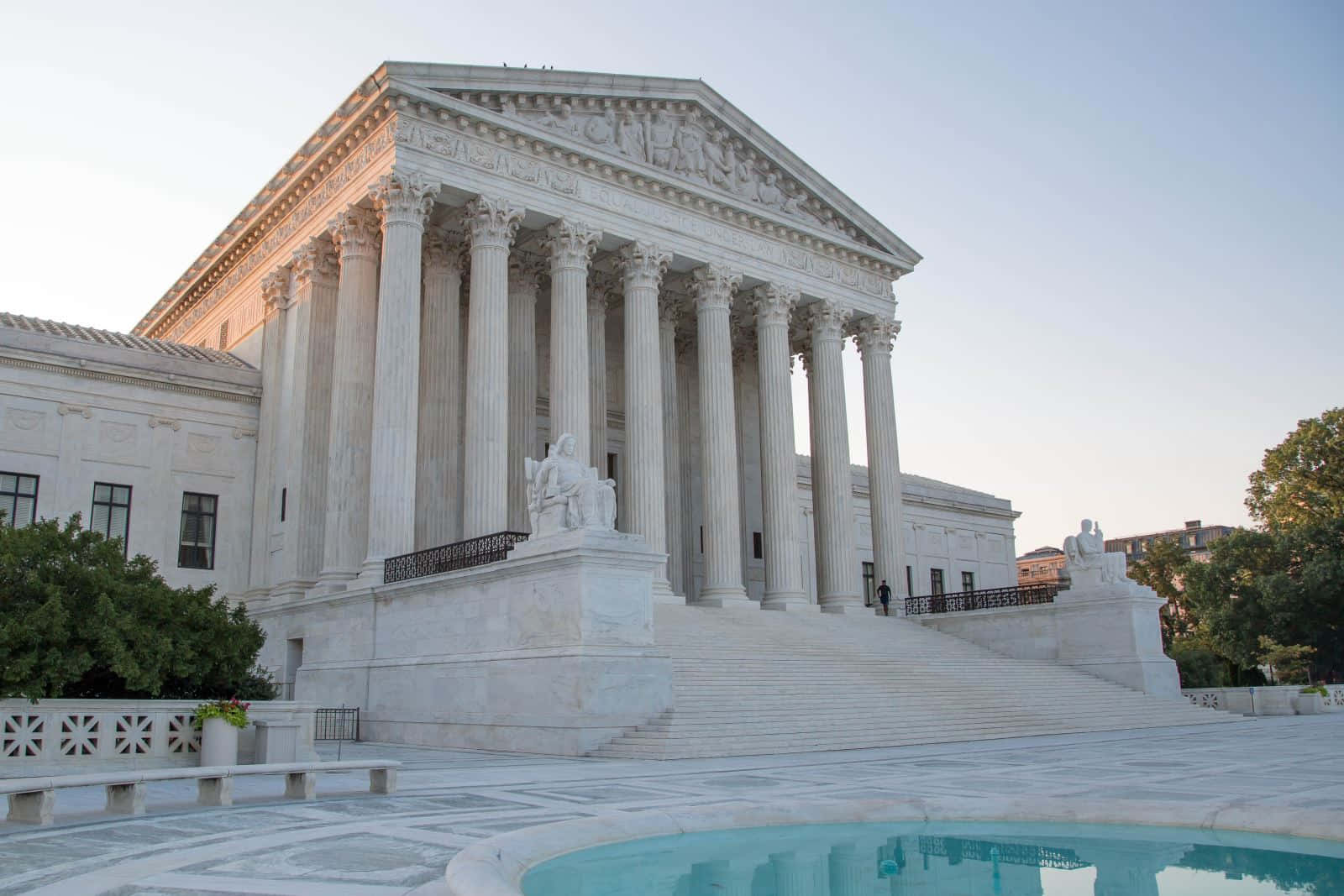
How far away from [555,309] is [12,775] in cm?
2069

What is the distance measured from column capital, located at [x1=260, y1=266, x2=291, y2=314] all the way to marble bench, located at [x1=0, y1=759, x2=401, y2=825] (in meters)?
25.1

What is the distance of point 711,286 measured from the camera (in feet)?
120

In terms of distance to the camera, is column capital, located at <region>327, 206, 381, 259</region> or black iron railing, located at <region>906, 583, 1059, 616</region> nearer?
column capital, located at <region>327, 206, 381, 259</region>

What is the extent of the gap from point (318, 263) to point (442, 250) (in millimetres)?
3767

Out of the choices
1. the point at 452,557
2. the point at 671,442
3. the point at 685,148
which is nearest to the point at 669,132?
the point at 685,148

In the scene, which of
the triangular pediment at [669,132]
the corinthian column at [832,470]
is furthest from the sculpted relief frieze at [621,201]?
the corinthian column at [832,470]

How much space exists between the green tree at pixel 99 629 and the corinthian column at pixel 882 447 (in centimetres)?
2487

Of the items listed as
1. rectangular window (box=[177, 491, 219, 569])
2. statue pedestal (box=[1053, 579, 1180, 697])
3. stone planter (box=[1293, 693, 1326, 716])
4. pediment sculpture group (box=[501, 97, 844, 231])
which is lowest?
stone planter (box=[1293, 693, 1326, 716])

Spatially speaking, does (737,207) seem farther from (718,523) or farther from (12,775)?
(12,775)

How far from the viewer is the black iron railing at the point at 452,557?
82.6ft

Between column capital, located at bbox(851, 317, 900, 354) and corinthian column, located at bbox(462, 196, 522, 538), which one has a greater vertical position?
column capital, located at bbox(851, 317, 900, 354)

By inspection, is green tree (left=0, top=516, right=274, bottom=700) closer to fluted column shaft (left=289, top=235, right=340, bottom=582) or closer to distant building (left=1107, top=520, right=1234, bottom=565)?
fluted column shaft (left=289, top=235, right=340, bottom=582)

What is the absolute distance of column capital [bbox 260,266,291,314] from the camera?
118ft

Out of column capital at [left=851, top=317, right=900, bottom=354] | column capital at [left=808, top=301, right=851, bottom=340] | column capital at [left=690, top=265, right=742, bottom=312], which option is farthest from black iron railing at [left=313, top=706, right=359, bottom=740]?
column capital at [left=851, top=317, right=900, bottom=354]
